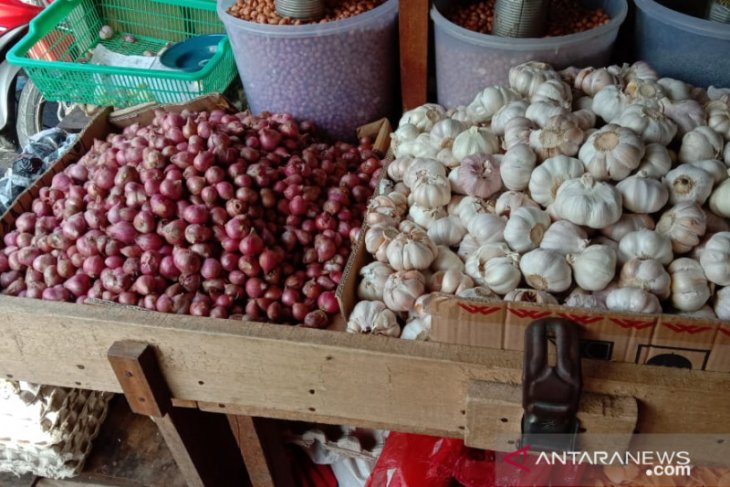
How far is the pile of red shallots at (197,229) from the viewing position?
128 cm

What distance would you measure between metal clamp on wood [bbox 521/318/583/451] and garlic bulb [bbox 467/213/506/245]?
295 millimetres

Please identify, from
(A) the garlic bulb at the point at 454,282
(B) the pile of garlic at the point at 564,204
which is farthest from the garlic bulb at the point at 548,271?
(A) the garlic bulb at the point at 454,282

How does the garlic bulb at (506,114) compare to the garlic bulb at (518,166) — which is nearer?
the garlic bulb at (518,166)

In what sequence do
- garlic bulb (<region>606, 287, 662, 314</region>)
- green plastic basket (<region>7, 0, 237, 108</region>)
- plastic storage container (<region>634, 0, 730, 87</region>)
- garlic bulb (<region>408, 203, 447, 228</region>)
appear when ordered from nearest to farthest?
1. garlic bulb (<region>606, 287, 662, 314</region>)
2. garlic bulb (<region>408, 203, 447, 228</region>)
3. plastic storage container (<region>634, 0, 730, 87</region>)
4. green plastic basket (<region>7, 0, 237, 108</region>)

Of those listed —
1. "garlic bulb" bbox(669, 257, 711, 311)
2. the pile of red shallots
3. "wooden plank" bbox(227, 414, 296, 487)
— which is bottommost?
"wooden plank" bbox(227, 414, 296, 487)

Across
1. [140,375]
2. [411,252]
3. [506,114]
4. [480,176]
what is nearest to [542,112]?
[506,114]

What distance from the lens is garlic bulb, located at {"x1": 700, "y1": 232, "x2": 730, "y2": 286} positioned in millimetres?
924

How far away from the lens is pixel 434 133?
1329 mm

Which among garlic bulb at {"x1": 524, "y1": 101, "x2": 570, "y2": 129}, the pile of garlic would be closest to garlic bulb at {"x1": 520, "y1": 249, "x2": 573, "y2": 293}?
the pile of garlic

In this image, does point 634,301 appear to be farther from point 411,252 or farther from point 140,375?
point 140,375

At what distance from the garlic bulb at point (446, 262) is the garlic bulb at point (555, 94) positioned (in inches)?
14.7

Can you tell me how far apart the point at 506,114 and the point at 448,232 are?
288mm

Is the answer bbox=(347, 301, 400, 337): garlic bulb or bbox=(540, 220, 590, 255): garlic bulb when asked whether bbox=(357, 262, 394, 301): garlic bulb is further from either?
bbox=(540, 220, 590, 255): garlic bulb

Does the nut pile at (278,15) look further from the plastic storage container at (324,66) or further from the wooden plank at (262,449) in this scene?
the wooden plank at (262,449)
